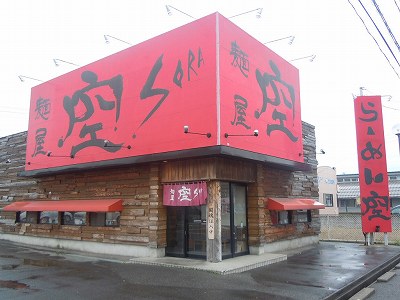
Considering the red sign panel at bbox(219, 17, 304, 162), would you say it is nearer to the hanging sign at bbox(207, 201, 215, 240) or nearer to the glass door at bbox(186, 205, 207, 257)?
the hanging sign at bbox(207, 201, 215, 240)

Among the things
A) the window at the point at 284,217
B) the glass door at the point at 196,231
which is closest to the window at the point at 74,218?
the glass door at the point at 196,231

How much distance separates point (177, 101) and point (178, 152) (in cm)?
182

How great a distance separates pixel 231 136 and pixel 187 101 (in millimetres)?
1934

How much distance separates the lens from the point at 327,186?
128 feet

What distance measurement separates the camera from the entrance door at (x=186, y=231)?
471 inches

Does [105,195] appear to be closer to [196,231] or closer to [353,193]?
[196,231]

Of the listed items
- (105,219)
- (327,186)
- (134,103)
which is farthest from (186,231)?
(327,186)

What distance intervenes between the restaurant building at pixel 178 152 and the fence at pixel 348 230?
3364 millimetres

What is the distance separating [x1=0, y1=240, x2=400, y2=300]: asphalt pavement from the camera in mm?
7777

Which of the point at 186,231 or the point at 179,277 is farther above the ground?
the point at 186,231

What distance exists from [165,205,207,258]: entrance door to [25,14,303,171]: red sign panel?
2344 millimetres

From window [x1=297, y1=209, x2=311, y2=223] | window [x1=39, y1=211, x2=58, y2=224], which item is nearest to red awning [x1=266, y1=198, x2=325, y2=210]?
window [x1=297, y1=209, x2=311, y2=223]

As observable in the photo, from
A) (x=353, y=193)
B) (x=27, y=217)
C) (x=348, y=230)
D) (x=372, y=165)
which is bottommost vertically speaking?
(x=348, y=230)

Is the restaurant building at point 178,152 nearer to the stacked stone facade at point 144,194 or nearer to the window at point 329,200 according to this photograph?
the stacked stone facade at point 144,194
